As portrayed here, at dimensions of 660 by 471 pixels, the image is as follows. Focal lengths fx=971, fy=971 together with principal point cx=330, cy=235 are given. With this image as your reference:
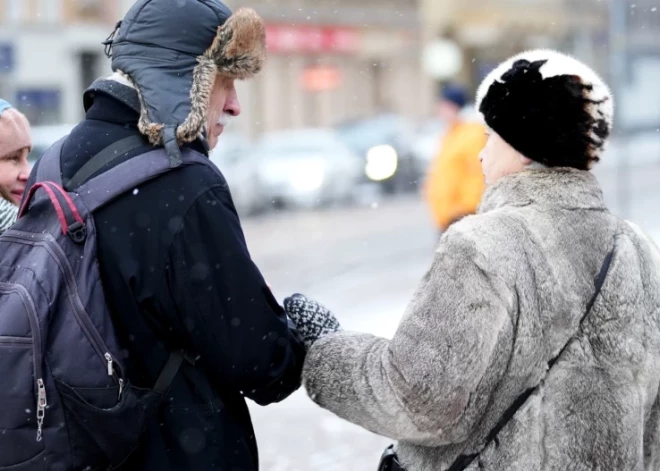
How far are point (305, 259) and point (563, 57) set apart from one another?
12408mm

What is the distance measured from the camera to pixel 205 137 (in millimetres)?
2299

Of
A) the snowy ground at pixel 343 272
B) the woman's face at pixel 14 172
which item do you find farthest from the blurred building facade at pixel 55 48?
the woman's face at pixel 14 172

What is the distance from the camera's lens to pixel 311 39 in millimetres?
34812

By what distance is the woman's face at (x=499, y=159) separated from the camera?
7.58 feet

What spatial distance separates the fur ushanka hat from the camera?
7.14 ft

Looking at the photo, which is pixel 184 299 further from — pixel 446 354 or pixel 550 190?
pixel 550 190

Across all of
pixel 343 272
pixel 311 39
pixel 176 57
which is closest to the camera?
pixel 176 57

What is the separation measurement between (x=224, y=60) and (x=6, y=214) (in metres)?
1.00

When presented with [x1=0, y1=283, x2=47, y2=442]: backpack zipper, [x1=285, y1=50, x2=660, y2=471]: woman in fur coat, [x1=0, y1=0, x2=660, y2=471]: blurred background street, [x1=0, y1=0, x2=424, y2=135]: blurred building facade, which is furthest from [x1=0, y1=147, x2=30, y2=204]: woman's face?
[x1=0, y1=0, x2=424, y2=135]: blurred building facade

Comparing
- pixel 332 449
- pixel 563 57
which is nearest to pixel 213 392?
pixel 563 57

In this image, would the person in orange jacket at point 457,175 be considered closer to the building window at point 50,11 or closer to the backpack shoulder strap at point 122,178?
the backpack shoulder strap at point 122,178

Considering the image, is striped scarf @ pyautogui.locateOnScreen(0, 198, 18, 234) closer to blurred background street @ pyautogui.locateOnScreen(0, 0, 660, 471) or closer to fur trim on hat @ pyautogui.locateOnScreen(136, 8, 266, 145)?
fur trim on hat @ pyautogui.locateOnScreen(136, 8, 266, 145)

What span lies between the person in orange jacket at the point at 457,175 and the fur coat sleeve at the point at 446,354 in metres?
4.86

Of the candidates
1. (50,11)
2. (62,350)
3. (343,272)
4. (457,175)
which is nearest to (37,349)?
(62,350)
